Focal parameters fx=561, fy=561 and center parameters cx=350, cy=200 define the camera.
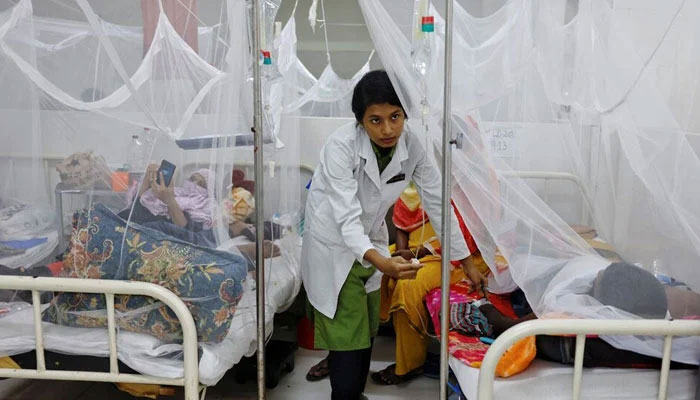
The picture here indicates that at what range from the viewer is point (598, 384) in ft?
5.44

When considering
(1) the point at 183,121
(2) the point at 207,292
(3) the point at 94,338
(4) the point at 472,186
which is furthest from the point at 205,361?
(4) the point at 472,186

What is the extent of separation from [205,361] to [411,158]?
3.54 ft

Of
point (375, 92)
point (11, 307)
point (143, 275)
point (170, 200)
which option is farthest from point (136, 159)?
point (375, 92)

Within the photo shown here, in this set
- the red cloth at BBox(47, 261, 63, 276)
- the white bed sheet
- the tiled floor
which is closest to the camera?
the white bed sheet

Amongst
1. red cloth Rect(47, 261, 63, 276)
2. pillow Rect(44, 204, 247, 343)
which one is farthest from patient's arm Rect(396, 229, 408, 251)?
red cloth Rect(47, 261, 63, 276)

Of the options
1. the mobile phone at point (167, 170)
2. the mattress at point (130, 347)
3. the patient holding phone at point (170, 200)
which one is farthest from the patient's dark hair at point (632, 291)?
the mobile phone at point (167, 170)

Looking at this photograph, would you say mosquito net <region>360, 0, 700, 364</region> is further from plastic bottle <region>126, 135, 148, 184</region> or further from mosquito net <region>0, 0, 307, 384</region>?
→ plastic bottle <region>126, 135, 148, 184</region>

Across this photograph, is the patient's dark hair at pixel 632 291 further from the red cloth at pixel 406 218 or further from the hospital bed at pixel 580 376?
the red cloth at pixel 406 218

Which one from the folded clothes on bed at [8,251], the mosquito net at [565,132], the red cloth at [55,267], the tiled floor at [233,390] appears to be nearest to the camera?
the mosquito net at [565,132]

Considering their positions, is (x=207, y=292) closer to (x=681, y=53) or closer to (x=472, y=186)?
(x=472, y=186)

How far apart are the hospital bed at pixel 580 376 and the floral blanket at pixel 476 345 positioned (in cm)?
3

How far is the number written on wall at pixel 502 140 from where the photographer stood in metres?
1.95

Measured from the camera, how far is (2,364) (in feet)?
5.90

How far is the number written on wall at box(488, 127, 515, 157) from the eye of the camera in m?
1.95
